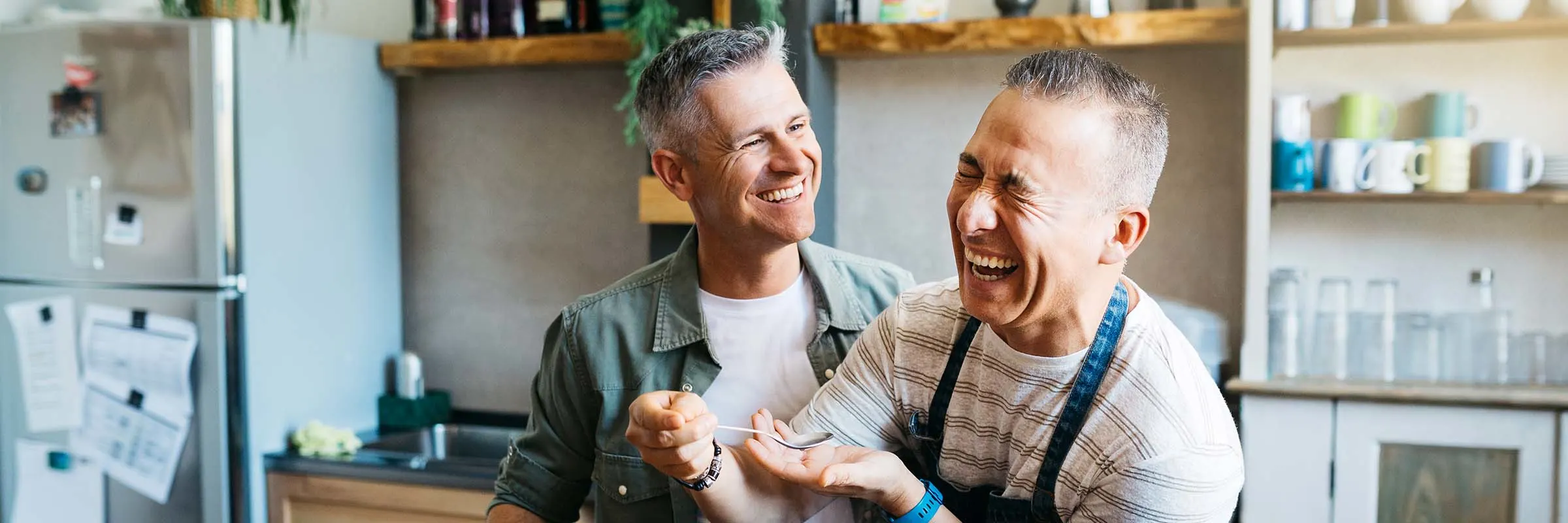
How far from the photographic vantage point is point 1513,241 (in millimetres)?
2840

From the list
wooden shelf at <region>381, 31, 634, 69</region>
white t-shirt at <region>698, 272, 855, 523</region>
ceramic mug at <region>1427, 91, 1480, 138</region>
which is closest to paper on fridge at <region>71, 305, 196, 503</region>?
wooden shelf at <region>381, 31, 634, 69</region>

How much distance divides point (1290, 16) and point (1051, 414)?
1787mm

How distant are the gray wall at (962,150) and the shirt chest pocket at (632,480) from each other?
1.52 metres

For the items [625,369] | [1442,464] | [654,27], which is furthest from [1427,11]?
[625,369]

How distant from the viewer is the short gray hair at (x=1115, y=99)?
4.10ft

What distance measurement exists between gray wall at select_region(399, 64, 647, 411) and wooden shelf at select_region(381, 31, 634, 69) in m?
0.17

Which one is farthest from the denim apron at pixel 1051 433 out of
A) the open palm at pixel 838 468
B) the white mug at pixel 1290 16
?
the white mug at pixel 1290 16

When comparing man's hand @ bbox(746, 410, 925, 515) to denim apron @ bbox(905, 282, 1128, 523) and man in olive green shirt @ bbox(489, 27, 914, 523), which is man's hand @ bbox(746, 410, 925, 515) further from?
man in olive green shirt @ bbox(489, 27, 914, 523)

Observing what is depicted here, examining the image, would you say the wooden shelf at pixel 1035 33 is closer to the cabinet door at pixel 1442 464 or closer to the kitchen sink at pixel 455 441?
the cabinet door at pixel 1442 464

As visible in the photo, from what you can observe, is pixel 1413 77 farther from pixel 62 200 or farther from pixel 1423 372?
pixel 62 200

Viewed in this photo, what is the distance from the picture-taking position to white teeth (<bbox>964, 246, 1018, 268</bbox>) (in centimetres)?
127

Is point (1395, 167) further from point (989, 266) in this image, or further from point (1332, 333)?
point (989, 266)

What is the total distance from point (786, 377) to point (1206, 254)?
1.63 metres

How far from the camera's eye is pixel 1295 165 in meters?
2.73
